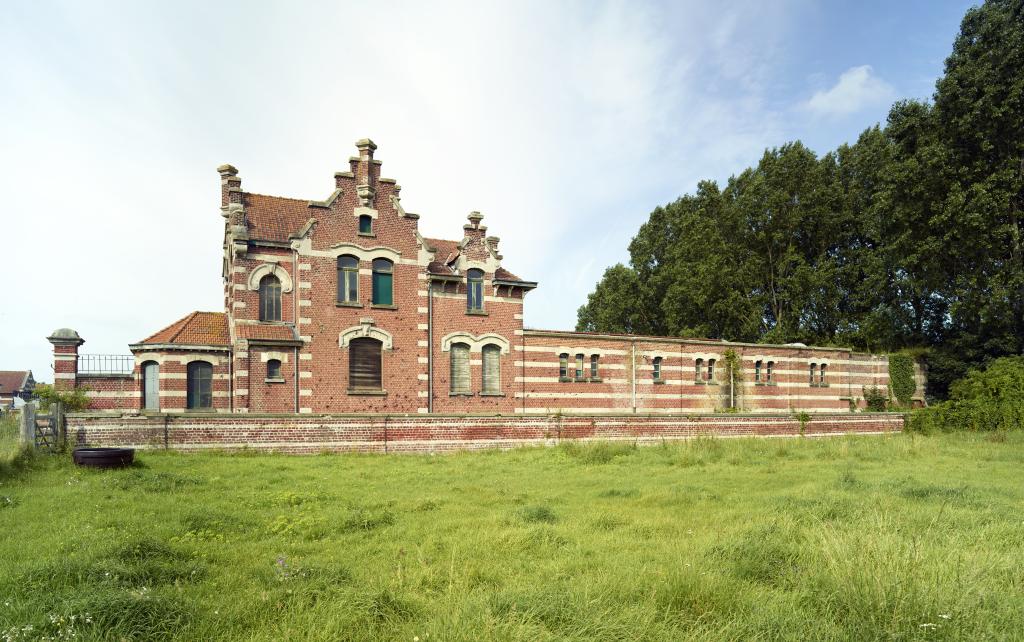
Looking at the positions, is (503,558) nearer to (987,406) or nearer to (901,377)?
(987,406)

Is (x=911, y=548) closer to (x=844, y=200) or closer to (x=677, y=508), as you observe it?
(x=677, y=508)

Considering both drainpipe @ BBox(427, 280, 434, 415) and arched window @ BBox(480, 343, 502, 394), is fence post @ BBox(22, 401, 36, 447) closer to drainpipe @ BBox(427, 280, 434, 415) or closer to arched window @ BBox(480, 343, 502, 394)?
drainpipe @ BBox(427, 280, 434, 415)

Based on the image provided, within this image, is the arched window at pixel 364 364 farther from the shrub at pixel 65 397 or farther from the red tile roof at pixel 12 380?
the red tile roof at pixel 12 380

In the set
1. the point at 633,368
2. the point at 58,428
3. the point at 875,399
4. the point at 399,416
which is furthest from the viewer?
the point at 875,399

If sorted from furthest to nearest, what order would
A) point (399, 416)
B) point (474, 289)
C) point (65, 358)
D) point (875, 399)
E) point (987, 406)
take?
point (875, 399) < point (987, 406) < point (474, 289) < point (65, 358) < point (399, 416)

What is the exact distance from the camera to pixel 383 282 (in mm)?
23578

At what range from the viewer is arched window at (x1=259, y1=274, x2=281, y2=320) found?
2202 cm

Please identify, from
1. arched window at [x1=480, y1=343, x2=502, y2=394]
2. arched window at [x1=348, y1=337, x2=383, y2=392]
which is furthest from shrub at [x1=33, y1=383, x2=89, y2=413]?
arched window at [x1=480, y1=343, x2=502, y2=394]

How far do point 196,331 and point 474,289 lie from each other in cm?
1161

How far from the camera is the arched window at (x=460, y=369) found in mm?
24688

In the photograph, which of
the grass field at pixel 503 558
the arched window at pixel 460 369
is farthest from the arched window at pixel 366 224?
the grass field at pixel 503 558

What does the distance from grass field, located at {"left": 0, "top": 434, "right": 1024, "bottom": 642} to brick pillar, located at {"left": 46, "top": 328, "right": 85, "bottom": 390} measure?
33.6 feet

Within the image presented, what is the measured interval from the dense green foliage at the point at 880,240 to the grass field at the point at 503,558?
22.4 meters

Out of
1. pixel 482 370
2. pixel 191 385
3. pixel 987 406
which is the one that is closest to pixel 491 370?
pixel 482 370
